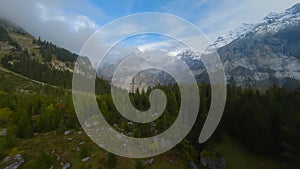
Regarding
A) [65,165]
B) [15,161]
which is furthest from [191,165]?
[15,161]

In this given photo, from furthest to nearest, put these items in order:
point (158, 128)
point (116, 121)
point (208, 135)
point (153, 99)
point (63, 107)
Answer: point (63, 107) → point (116, 121) → point (158, 128) → point (208, 135) → point (153, 99)

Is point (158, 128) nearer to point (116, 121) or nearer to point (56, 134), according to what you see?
point (116, 121)

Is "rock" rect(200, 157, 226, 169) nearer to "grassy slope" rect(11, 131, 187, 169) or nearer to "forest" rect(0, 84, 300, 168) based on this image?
"forest" rect(0, 84, 300, 168)

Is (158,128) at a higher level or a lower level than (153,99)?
lower

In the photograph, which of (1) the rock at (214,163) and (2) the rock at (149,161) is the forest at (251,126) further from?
(2) the rock at (149,161)

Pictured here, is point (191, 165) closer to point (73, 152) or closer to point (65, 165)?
point (65, 165)

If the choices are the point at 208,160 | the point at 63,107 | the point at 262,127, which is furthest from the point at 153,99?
the point at 63,107

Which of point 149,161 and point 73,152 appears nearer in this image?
point 149,161

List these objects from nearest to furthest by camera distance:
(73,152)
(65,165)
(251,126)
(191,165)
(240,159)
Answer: (65,165) < (191,165) < (240,159) < (251,126) < (73,152)

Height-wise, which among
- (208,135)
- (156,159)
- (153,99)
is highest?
(153,99)
